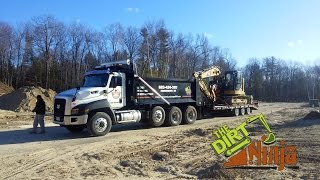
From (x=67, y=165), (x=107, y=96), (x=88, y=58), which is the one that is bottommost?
(x=67, y=165)

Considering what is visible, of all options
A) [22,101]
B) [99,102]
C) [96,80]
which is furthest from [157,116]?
[22,101]

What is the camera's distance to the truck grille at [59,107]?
15.1 m

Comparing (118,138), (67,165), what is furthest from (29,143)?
(67,165)

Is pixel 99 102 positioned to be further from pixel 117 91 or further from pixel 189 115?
pixel 189 115

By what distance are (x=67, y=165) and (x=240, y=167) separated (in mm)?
4328

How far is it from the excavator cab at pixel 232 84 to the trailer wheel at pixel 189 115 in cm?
665

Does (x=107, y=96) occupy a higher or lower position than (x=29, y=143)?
higher

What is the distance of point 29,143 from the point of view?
13.6 m

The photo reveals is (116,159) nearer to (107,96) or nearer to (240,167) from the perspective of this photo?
(240,167)

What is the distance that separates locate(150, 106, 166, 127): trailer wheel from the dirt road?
2516mm

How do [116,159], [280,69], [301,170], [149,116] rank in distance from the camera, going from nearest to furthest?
[301,170] → [116,159] → [149,116] → [280,69]

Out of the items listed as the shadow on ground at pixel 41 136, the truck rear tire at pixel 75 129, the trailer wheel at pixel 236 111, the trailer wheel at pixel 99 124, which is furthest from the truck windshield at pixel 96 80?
the trailer wheel at pixel 236 111

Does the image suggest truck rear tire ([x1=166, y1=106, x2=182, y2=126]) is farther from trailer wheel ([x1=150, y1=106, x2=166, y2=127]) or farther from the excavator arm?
the excavator arm

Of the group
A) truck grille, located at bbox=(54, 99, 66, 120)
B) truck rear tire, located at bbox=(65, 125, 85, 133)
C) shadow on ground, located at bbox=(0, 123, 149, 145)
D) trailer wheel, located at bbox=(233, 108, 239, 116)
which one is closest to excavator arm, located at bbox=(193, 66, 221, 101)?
trailer wheel, located at bbox=(233, 108, 239, 116)
